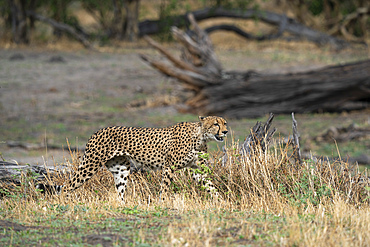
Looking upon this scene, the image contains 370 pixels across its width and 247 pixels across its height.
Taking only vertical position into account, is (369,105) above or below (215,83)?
below

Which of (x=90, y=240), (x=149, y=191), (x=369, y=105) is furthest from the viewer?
(x=369, y=105)

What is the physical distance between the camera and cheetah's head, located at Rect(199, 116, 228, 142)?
22.3ft

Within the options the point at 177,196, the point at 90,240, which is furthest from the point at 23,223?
the point at 177,196

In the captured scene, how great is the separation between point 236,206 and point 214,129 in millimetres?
910

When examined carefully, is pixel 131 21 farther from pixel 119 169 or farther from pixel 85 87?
pixel 119 169

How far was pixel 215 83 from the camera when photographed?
1568 cm

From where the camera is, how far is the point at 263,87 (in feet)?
50.5

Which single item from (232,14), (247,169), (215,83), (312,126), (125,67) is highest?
(232,14)

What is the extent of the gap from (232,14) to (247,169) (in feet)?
63.4

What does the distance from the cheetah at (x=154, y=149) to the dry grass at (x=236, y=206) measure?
19cm

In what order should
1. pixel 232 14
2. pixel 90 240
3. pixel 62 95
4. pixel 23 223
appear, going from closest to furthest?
pixel 90 240, pixel 23 223, pixel 62 95, pixel 232 14

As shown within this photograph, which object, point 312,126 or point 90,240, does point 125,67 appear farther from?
point 90,240

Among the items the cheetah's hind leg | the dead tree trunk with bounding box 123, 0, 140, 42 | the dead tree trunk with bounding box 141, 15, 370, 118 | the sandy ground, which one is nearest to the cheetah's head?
the cheetah's hind leg

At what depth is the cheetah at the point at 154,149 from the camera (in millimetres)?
6930
